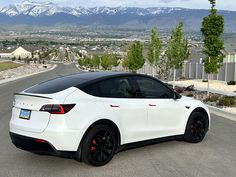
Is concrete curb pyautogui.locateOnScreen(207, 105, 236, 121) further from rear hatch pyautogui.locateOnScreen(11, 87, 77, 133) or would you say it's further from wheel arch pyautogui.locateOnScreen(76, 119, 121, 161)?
rear hatch pyautogui.locateOnScreen(11, 87, 77, 133)

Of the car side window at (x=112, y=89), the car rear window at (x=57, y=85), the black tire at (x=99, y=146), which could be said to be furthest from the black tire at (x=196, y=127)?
the car rear window at (x=57, y=85)

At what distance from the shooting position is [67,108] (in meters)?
6.64

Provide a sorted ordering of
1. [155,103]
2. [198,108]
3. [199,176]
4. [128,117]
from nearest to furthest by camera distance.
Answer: [199,176]
[128,117]
[155,103]
[198,108]

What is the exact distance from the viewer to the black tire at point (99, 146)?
675cm

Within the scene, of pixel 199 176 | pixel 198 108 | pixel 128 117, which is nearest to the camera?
pixel 199 176

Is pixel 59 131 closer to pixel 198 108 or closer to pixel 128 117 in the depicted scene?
pixel 128 117

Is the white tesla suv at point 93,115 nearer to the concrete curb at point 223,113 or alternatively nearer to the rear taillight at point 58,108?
the rear taillight at point 58,108

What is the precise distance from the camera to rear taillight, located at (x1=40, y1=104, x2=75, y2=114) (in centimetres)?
660

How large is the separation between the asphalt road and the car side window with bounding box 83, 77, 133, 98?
45.5 inches

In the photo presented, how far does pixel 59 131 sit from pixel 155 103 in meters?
2.19

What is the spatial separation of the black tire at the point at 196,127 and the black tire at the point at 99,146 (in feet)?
7.04

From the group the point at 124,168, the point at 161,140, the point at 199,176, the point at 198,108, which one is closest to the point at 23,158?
the point at 124,168

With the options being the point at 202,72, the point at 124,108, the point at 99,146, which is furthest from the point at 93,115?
the point at 202,72

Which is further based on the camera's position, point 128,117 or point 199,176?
point 128,117
